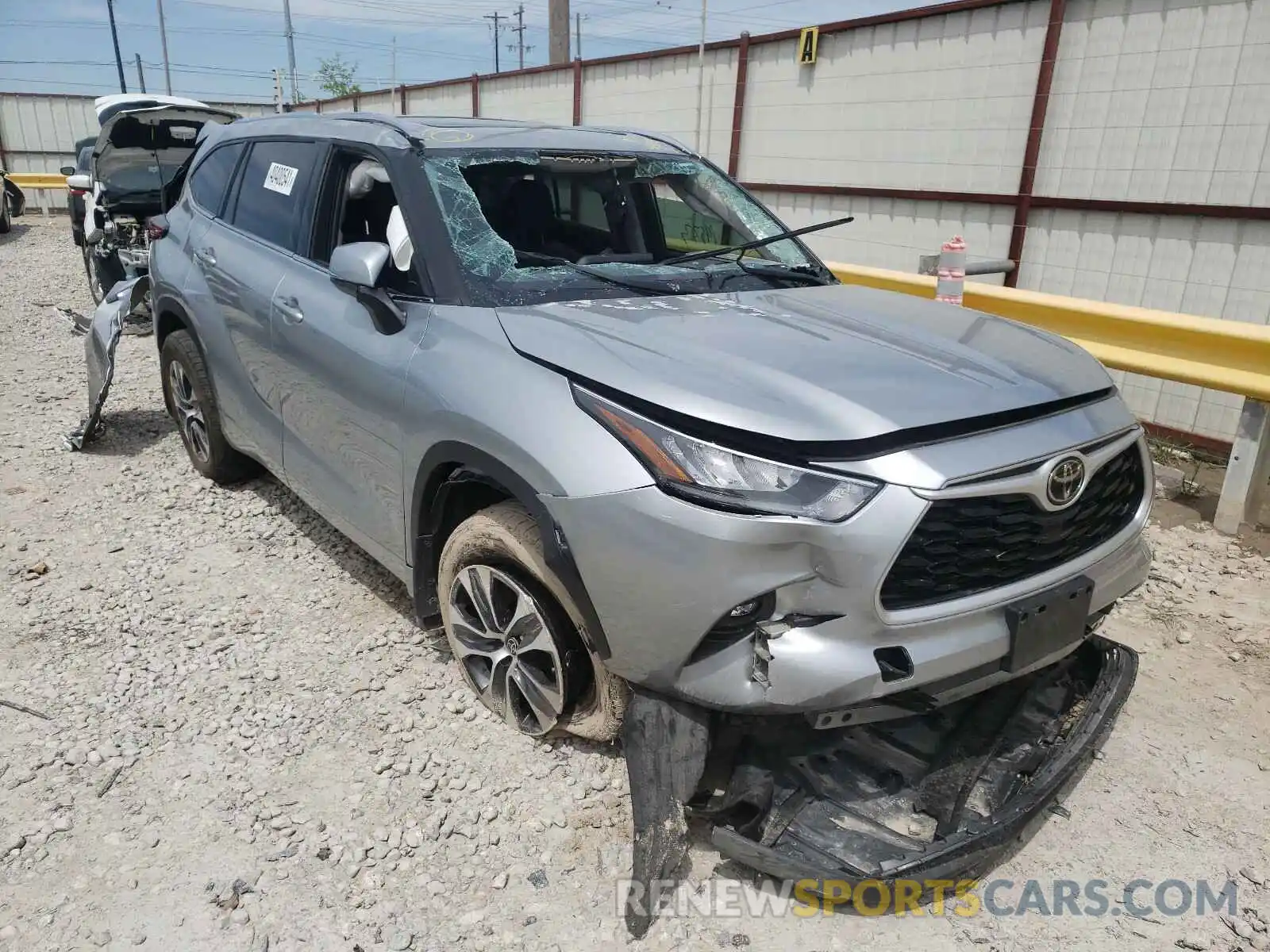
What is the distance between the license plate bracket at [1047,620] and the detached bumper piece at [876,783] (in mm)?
328

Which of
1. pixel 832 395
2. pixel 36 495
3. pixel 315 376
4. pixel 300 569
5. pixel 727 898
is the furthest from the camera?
pixel 36 495

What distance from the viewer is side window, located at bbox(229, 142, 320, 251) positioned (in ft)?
12.5

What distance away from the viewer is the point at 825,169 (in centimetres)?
907

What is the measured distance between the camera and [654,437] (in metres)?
2.25

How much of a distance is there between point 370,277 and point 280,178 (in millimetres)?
1453

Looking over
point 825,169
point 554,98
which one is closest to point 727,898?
point 825,169

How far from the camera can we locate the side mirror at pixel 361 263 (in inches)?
115

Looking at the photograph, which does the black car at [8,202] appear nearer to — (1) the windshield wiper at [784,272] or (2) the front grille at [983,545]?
(1) the windshield wiper at [784,272]

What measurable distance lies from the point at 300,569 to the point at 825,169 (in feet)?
22.6

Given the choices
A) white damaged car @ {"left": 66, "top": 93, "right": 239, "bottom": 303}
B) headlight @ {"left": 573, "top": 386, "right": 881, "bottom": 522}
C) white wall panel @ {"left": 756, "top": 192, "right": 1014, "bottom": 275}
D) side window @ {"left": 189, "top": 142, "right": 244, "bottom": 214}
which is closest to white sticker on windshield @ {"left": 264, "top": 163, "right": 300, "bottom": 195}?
side window @ {"left": 189, "top": 142, "right": 244, "bottom": 214}

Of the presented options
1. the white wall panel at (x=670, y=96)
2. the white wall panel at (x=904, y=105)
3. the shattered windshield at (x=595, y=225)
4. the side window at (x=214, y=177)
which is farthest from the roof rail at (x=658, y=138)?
the white wall panel at (x=670, y=96)

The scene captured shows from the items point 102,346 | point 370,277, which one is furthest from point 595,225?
point 102,346

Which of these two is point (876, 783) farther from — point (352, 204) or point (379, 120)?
point (379, 120)

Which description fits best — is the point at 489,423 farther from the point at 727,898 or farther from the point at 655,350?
the point at 727,898
